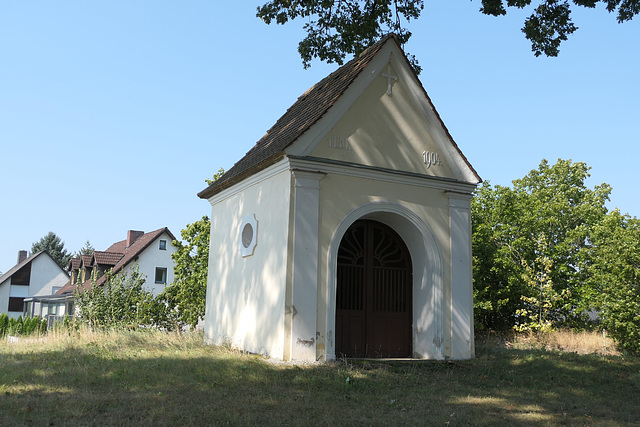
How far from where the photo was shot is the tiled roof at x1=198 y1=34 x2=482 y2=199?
1177cm

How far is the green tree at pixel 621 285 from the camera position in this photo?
61.6ft

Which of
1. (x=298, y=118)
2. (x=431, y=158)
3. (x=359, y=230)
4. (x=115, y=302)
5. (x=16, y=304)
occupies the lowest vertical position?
(x=16, y=304)

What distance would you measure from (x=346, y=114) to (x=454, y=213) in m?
3.36

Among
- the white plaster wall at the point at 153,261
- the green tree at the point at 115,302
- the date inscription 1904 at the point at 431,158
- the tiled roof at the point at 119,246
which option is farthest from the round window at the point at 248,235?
the tiled roof at the point at 119,246

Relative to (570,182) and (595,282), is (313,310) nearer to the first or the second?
(595,282)

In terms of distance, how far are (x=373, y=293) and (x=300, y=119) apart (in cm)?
429

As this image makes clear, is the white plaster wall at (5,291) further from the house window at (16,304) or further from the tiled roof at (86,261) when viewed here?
the tiled roof at (86,261)

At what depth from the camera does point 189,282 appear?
934 inches

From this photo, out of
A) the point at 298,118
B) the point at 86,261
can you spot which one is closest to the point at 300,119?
the point at 298,118

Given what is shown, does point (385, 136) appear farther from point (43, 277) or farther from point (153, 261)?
point (43, 277)

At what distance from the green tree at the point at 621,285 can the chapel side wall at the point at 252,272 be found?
1341cm

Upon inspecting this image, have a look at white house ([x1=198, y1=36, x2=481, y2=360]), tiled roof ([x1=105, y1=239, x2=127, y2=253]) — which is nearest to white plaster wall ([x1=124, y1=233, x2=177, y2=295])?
tiled roof ([x1=105, y1=239, x2=127, y2=253])

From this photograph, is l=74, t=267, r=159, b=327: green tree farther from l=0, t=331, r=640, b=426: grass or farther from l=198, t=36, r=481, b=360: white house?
l=198, t=36, r=481, b=360: white house

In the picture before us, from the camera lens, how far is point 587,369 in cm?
1125
